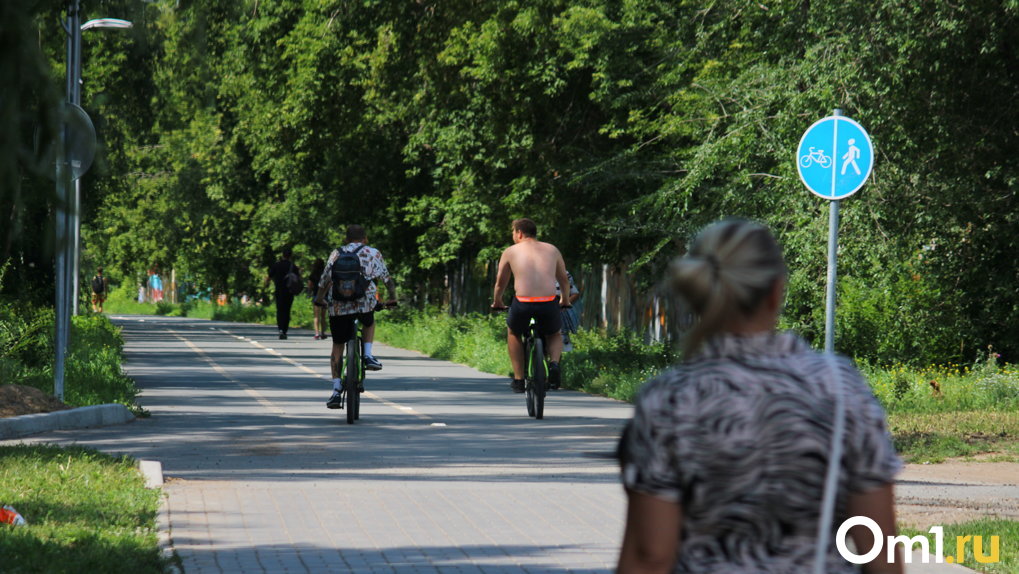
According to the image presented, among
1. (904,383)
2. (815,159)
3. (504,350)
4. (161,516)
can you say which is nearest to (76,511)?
(161,516)

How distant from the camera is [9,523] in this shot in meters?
7.81

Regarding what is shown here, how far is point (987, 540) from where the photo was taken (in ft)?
25.9

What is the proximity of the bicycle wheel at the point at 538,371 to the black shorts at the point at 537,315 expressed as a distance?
15 cm

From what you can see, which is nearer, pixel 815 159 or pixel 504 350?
pixel 815 159

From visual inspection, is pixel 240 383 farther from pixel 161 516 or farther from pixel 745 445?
pixel 745 445

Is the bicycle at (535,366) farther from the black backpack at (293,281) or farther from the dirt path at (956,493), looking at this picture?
the black backpack at (293,281)

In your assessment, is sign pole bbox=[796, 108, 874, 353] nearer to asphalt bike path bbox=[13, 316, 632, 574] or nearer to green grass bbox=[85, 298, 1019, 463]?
green grass bbox=[85, 298, 1019, 463]

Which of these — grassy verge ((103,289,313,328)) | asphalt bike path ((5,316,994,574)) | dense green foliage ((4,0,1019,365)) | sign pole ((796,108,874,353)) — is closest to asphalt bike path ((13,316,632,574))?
asphalt bike path ((5,316,994,574))

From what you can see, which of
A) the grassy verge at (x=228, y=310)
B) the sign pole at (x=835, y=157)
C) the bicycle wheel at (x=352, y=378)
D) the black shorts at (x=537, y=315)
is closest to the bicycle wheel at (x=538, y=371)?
the black shorts at (x=537, y=315)

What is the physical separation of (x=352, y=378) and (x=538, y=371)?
1.74 m

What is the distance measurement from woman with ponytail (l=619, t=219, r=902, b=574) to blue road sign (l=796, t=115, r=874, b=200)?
9.16 metres

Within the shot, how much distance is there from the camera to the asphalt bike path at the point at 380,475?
7508mm

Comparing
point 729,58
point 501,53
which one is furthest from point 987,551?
point 501,53

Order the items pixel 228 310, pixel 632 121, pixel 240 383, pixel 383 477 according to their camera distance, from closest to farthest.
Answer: pixel 383 477 < pixel 240 383 < pixel 632 121 < pixel 228 310
